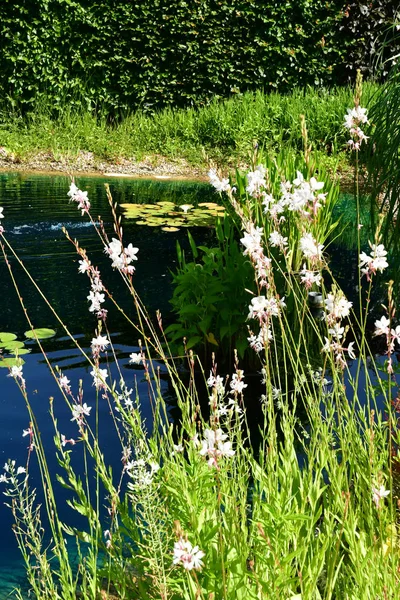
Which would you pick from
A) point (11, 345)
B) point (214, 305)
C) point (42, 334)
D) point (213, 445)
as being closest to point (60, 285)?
point (42, 334)

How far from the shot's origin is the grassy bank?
409 inches

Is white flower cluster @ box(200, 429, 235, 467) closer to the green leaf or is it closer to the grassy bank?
the green leaf

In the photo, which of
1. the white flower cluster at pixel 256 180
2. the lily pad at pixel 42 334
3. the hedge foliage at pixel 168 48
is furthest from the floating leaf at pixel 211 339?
the hedge foliage at pixel 168 48

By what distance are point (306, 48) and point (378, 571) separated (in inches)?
A: 453

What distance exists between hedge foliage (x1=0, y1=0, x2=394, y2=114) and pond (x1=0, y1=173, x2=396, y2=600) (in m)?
2.53

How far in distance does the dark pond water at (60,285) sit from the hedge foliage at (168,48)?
8.33ft

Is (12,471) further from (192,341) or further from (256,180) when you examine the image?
(192,341)

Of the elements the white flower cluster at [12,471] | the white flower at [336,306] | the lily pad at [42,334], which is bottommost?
the lily pad at [42,334]

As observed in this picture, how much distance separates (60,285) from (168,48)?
7.33m

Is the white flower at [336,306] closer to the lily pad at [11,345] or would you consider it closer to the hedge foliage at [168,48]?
the lily pad at [11,345]

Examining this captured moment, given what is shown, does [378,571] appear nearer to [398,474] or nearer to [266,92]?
Result: [398,474]

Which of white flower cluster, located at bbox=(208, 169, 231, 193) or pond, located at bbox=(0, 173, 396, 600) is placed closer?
white flower cluster, located at bbox=(208, 169, 231, 193)

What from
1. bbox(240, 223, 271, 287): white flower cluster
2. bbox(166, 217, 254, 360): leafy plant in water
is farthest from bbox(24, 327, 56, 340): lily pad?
bbox(240, 223, 271, 287): white flower cluster

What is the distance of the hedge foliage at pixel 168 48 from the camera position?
11.3 m
